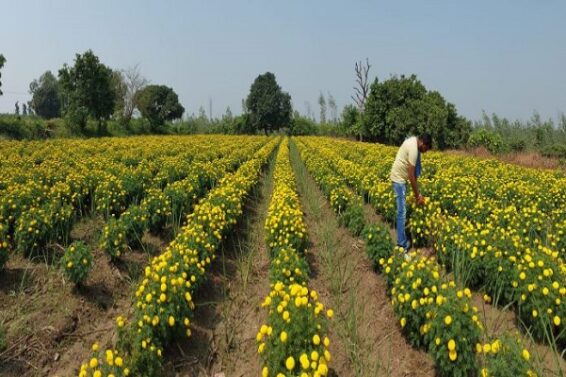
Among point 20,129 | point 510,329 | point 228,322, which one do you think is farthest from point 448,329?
point 20,129

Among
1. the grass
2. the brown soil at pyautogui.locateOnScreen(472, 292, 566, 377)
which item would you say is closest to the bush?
the grass

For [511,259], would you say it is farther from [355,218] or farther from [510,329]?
[355,218]

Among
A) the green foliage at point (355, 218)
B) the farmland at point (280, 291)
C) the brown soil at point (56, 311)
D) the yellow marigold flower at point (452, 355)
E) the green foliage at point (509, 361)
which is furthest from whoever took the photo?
the green foliage at point (355, 218)

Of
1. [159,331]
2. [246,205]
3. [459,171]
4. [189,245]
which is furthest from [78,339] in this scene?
[459,171]

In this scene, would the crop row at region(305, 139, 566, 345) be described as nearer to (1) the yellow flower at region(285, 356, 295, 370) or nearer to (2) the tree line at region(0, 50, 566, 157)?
(1) the yellow flower at region(285, 356, 295, 370)

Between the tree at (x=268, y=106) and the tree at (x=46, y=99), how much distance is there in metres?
46.6

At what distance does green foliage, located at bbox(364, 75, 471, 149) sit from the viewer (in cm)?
2916

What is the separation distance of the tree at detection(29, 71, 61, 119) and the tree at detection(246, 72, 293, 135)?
4657cm

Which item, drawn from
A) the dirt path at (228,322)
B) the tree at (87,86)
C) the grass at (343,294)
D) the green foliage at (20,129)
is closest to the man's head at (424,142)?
the grass at (343,294)

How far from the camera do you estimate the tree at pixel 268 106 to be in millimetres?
72750

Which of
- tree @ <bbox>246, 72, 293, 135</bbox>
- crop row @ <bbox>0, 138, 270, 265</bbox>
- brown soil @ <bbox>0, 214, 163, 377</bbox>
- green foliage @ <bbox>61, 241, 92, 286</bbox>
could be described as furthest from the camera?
tree @ <bbox>246, 72, 293, 135</bbox>

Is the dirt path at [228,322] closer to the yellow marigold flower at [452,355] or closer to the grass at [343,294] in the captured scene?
the grass at [343,294]

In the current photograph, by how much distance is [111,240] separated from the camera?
6.73 metres

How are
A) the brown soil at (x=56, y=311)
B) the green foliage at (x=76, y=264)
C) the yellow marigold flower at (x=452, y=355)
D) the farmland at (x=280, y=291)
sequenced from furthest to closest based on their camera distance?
1. the green foliage at (x=76, y=264)
2. the brown soil at (x=56, y=311)
3. the farmland at (x=280, y=291)
4. the yellow marigold flower at (x=452, y=355)
